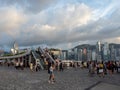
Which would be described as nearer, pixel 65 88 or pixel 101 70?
pixel 65 88

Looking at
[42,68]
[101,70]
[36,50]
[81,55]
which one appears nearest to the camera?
[101,70]

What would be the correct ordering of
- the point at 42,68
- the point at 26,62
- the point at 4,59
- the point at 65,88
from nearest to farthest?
the point at 65,88 → the point at 42,68 → the point at 26,62 → the point at 4,59

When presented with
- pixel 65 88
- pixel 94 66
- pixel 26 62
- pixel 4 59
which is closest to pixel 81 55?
pixel 4 59

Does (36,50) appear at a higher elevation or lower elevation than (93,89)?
higher

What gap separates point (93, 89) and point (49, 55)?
33.5 metres

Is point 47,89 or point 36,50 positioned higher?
point 36,50

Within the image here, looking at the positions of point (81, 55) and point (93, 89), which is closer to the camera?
point (93, 89)

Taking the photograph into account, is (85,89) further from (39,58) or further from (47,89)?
(39,58)

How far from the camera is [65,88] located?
21.2m

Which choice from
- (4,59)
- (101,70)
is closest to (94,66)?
(101,70)

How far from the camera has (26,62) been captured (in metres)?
64.5

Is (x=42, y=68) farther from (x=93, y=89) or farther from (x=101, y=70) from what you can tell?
(x=93, y=89)

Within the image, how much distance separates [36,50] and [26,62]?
6311 millimetres

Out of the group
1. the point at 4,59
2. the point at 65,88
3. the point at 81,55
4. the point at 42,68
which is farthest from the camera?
the point at 81,55
